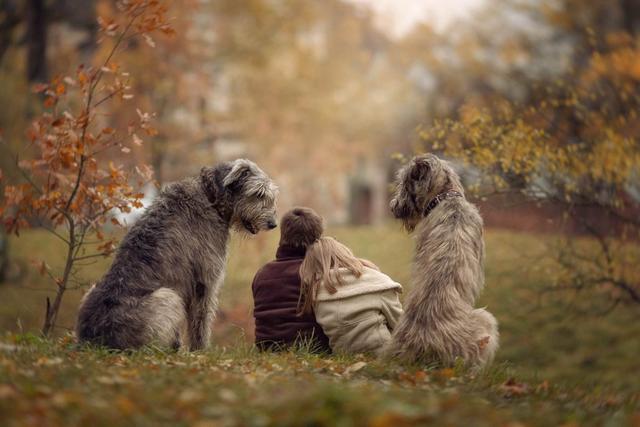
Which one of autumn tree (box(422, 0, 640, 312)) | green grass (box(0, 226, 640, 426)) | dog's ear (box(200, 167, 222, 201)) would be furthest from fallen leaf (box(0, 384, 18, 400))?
autumn tree (box(422, 0, 640, 312))

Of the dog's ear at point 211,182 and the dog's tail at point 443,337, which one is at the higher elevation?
the dog's ear at point 211,182

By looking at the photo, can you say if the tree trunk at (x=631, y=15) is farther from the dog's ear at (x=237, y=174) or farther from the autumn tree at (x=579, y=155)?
the dog's ear at (x=237, y=174)

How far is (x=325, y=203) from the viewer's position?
35.3m

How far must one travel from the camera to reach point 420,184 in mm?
6703

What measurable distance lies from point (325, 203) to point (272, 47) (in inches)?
588

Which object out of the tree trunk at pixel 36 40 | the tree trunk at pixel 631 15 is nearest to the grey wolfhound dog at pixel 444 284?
the tree trunk at pixel 36 40

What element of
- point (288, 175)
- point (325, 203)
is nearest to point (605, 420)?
point (288, 175)

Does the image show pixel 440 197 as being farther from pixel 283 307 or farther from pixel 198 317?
pixel 198 317

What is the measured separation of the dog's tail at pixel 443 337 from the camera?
6113 mm

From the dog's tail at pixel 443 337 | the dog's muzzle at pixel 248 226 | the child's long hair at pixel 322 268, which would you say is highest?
the dog's muzzle at pixel 248 226

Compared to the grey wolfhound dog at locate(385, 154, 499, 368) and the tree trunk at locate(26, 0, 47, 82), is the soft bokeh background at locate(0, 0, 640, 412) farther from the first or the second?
the grey wolfhound dog at locate(385, 154, 499, 368)

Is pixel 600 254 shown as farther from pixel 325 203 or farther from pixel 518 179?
pixel 325 203

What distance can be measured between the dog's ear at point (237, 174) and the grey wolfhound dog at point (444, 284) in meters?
1.76

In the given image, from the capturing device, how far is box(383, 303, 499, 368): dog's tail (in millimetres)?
6113
